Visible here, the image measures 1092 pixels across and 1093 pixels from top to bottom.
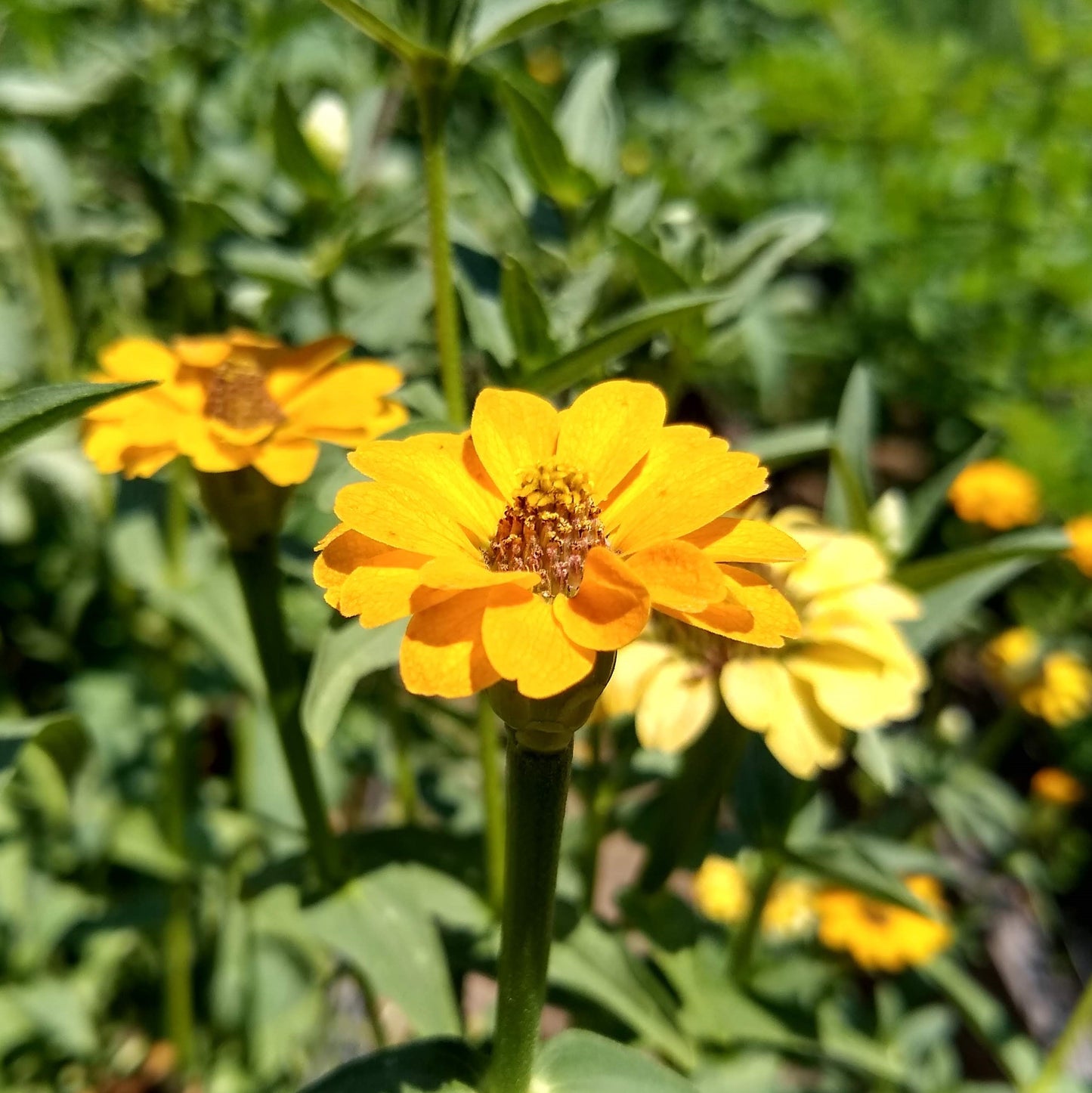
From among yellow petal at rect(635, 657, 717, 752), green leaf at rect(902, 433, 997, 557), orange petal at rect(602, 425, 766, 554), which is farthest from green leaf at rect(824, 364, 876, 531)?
orange petal at rect(602, 425, 766, 554)

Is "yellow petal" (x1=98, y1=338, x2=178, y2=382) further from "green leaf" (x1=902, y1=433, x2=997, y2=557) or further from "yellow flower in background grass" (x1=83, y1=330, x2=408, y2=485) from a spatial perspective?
"green leaf" (x1=902, y1=433, x2=997, y2=557)

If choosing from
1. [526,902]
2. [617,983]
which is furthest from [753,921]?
[526,902]

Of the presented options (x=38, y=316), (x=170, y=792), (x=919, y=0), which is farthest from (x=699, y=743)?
(x=919, y=0)

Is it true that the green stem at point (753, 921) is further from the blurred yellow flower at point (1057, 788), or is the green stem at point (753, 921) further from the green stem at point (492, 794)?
the blurred yellow flower at point (1057, 788)

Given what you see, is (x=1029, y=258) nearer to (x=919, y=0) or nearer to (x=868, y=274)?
(x=868, y=274)

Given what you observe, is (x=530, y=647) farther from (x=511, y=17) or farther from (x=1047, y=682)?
(x=1047, y=682)

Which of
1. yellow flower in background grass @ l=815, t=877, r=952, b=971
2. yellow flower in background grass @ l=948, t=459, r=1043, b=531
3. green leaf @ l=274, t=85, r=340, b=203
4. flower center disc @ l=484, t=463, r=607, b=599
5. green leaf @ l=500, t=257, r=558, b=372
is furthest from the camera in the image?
yellow flower in background grass @ l=948, t=459, r=1043, b=531
